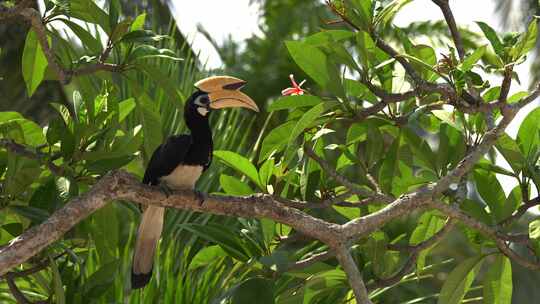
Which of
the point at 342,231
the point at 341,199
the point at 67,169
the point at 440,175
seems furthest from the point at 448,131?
A: the point at 67,169

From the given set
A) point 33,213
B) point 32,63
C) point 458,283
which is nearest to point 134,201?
point 33,213

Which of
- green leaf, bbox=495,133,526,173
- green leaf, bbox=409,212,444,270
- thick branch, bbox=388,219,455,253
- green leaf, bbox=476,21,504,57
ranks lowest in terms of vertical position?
green leaf, bbox=409,212,444,270

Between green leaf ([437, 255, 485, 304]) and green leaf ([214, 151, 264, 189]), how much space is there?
2.19ft

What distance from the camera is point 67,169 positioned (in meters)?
2.97

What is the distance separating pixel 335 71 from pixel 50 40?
35.3 inches

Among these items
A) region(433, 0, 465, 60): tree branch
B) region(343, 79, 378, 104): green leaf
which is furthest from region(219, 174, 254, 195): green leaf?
region(433, 0, 465, 60): tree branch

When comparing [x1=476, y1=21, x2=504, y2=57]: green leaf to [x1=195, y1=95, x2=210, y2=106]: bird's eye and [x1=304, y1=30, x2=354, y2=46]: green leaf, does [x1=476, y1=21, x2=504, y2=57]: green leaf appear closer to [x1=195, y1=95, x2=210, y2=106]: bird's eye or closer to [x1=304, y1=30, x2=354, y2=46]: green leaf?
[x1=304, y1=30, x2=354, y2=46]: green leaf

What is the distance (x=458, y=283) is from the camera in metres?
3.21

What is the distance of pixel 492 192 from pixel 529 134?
0.23 m

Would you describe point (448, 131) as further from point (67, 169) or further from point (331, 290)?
point (67, 169)

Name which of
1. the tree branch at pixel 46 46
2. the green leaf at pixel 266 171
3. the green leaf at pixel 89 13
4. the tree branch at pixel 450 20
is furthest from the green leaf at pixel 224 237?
the tree branch at pixel 450 20

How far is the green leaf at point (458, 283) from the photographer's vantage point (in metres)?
3.21

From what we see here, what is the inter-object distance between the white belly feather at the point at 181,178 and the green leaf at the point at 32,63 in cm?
70

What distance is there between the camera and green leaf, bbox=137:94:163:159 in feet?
10.4
